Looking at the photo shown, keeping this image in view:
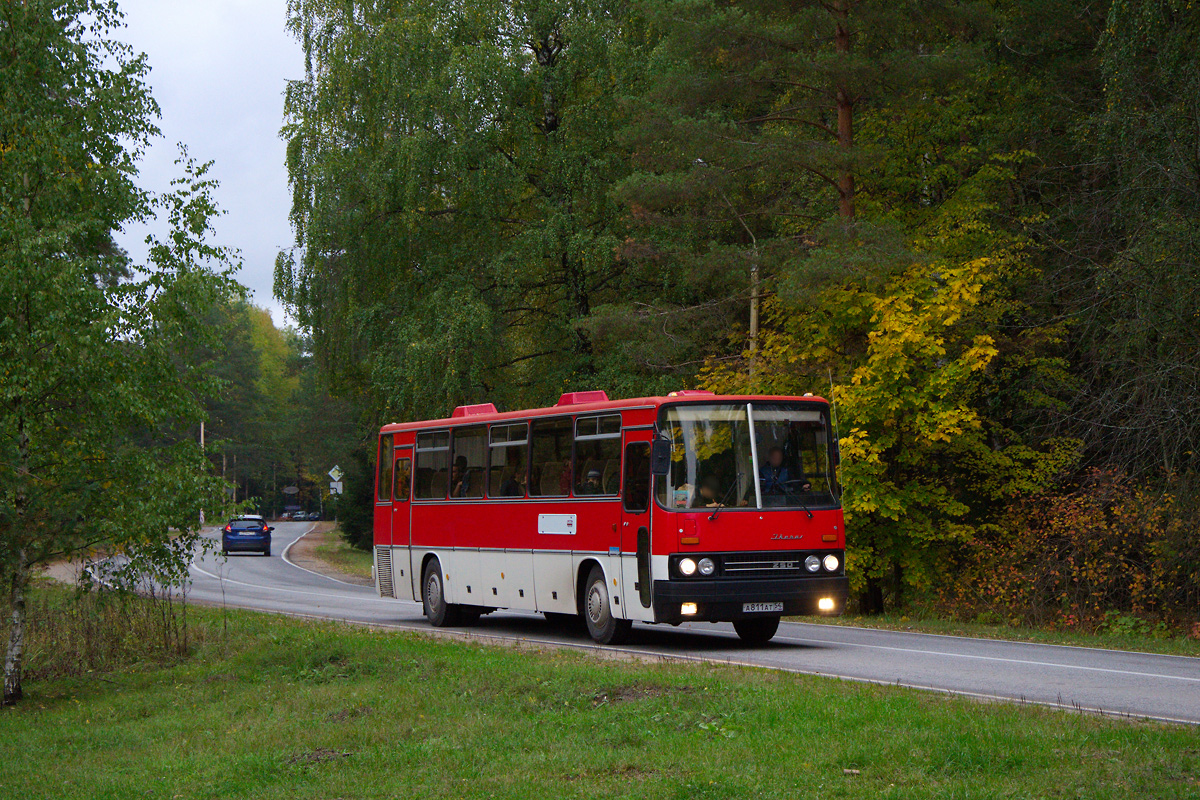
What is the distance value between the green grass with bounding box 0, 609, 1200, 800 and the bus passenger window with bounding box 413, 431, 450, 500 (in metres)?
7.44

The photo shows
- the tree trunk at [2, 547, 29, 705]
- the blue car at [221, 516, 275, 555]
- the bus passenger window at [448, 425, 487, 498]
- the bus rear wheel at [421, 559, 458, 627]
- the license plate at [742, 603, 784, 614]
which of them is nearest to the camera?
the tree trunk at [2, 547, 29, 705]

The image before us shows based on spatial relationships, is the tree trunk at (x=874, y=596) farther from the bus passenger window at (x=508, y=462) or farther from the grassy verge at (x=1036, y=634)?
the bus passenger window at (x=508, y=462)

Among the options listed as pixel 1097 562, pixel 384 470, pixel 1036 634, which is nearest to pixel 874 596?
pixel 1097 562

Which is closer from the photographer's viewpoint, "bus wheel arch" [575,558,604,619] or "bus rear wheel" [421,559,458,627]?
"bus wheel arch" [575,558,604,619]

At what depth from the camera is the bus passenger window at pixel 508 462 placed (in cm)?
1870

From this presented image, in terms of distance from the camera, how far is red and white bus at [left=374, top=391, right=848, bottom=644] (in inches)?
608

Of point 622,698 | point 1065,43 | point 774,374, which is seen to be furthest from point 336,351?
point 622,698

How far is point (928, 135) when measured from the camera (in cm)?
2641

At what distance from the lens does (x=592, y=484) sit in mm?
17047

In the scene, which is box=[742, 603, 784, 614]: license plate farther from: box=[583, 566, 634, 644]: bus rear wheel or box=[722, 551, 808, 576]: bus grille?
box=[583, 566, 634, 644]: bus rear wheel

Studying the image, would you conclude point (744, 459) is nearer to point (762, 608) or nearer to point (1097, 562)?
point (762, 608)

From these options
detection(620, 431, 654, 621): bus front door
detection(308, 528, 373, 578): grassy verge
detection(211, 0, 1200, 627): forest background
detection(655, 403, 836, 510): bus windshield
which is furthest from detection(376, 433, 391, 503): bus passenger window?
detection(308, 528, 373, 578): grassy verge

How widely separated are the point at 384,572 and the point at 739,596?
9.46 metres

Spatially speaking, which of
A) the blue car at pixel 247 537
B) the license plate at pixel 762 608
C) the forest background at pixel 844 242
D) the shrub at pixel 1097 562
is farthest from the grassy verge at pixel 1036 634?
the blue car at pixel 247 537
